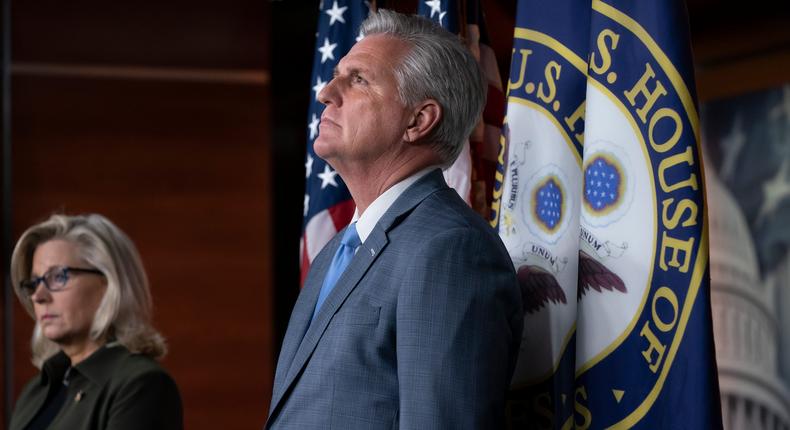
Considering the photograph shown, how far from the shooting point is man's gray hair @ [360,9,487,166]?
201cm

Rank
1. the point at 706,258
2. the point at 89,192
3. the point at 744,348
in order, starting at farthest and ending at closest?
the point at 89,192 < the point at 744,348 < the point at 706,258

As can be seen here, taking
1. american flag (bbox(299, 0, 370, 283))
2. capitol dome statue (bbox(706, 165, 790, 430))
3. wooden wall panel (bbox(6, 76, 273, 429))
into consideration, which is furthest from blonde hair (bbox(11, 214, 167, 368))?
capitol dome statue (bbox(706, 165, 790, 430))

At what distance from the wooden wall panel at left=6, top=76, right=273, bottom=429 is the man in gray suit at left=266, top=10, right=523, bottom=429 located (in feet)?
12.8

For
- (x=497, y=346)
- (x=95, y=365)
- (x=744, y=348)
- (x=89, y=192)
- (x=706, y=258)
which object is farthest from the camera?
(x=89, y=192)

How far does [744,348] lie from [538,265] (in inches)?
122

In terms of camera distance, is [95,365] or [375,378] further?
[95,365]

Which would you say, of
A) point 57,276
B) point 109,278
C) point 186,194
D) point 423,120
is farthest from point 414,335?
point 186,194

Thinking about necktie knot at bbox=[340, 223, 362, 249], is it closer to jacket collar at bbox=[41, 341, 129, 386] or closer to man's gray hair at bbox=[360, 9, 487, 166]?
man's gray hair at bbox=[360, 9, 487, 166]

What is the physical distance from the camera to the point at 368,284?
1868 millimetres

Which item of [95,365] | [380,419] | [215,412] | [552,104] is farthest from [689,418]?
[215,412]

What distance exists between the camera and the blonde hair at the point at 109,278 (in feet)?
9.93

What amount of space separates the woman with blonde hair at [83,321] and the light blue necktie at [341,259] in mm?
915

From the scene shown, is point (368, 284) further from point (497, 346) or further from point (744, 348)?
point (744, 348)

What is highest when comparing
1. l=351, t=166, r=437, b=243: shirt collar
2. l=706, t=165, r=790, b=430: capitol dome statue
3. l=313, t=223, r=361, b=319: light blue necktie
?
l=351, t=166, r=437, b=243: shirt collar
